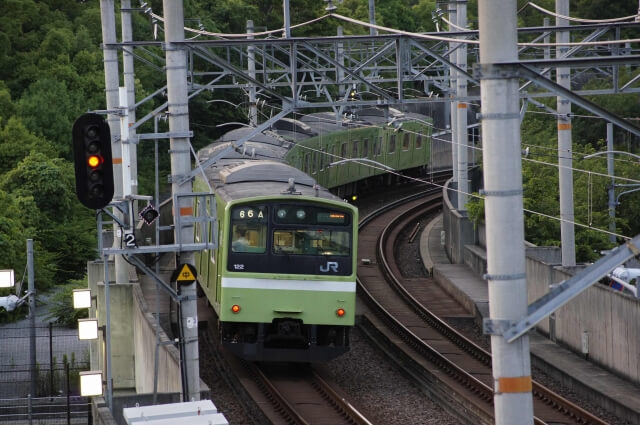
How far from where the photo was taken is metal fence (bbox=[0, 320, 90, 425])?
19.0 metres

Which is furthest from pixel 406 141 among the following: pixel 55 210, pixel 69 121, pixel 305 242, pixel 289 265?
pixel 289 265

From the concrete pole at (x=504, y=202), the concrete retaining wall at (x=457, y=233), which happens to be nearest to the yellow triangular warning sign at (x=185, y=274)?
the concrete pole at (x=504, y=202)

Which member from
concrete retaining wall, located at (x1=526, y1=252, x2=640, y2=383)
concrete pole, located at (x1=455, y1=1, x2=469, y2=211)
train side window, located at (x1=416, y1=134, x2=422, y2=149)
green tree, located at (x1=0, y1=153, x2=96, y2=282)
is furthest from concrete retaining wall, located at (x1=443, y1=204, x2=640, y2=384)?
train side window, located at (x1=416, y1=134, x2=422, y2=149)

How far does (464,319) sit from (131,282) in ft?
21.8

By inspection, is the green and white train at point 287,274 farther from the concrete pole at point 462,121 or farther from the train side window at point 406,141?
the train side window at point 406,141

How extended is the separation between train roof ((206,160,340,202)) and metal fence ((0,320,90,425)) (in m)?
3.73

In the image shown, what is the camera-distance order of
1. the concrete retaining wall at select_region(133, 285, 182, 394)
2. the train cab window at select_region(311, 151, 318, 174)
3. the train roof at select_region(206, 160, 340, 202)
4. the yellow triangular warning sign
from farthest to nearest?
the train cab window at select_region(311, 151, 318, 174)
the train roof at select_region(206, 160, 340, 202)
the concrete retaining wall at select_region(133, 285, 182, 394)
the yellow triangular warning sign

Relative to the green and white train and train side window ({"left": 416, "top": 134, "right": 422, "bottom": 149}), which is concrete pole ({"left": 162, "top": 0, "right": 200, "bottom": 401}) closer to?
the green and white train

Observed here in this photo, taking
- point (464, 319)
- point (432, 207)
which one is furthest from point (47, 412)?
point (432, 207)

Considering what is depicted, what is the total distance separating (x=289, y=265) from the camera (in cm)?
1816

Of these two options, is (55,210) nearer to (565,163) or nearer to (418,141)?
(418,141)

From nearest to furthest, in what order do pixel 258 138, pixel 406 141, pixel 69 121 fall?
1. pixel 258 138
2. pixel 69 121
3. pixel 406 141

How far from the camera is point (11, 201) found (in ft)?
105

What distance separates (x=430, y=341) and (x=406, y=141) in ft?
81.9
